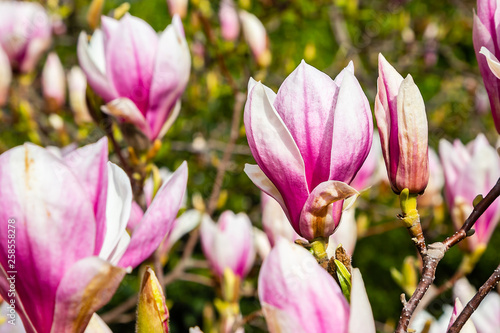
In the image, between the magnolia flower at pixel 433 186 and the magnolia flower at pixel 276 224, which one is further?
the magnolia flower at pixel 433 186

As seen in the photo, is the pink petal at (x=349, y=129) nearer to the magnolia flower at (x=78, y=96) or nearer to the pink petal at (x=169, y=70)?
the pink petal at (x=169, y=70)

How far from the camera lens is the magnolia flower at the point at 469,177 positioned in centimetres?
95

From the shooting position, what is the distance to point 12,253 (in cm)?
43

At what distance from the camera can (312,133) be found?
49 centimetres

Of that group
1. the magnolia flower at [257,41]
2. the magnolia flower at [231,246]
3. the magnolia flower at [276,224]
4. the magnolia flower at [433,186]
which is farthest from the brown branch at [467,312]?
the magnolia flower at [257,41]

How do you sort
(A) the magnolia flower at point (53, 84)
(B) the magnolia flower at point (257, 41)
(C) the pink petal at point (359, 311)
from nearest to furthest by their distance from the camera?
(C) the pink petal at point (359, 311), (B) the magnolia flower at point (257, 41), (A) the magnolia flower at point (53, 84)

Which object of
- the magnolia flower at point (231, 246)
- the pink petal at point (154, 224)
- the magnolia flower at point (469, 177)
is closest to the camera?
the pink petal at point (154, 224)

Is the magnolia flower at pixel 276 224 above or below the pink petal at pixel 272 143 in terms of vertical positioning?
below

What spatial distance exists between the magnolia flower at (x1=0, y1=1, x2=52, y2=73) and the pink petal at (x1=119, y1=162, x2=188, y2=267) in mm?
1203

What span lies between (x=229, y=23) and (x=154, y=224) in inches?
59.4

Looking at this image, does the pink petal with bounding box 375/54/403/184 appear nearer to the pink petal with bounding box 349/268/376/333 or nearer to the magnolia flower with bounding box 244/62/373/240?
the magnolia flower with bounding box 244/62/373/240

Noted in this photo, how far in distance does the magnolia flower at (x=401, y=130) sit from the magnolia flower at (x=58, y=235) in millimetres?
243

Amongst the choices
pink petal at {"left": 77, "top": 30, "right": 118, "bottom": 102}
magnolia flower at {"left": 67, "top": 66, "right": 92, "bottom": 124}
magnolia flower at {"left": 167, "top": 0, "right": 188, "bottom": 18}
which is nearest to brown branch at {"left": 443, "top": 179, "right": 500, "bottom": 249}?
pink petal at {"left": 77, "top": 30, "right": 118, "bottom": 102}

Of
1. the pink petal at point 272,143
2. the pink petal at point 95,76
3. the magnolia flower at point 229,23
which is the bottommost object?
the magnolia flower at point 229,23
